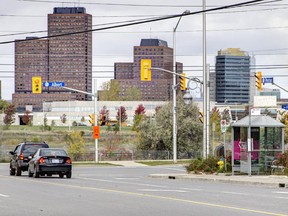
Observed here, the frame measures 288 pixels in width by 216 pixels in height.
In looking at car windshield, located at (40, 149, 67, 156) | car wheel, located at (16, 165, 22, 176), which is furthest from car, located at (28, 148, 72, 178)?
car wheel, located at (16, 165, 22, 176)

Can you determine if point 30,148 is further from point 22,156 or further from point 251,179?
point 251,179

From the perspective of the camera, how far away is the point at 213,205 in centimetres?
2042

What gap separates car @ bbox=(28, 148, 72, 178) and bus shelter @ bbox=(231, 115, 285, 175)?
26.4ft

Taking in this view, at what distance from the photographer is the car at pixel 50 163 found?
39.0 m

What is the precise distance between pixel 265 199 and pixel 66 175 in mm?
18987

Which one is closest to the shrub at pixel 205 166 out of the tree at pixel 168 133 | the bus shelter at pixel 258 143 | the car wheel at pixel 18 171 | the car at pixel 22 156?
the bus shelter at pixel 258 143

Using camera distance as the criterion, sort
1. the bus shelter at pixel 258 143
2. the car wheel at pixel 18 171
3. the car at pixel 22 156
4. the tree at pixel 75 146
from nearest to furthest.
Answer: the bus shelter at pixel 258 143 → the car at pixel 22 156 → the car wheel at pixel 18 171 → the tree at pixel 75 146

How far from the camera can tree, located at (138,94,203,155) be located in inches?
3440

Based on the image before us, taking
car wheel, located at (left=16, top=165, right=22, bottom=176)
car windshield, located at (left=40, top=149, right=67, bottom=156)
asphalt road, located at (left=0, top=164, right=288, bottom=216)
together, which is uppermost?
car windshield, located at (left=40, top=149, right=67, bottom=156)

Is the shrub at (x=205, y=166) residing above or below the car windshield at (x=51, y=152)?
below

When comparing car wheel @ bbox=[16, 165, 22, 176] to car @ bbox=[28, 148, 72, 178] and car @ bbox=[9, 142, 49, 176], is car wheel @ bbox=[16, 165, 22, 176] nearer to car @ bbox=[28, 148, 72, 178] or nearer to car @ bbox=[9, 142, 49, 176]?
car @ bbox=[9, 142, 49, 176]

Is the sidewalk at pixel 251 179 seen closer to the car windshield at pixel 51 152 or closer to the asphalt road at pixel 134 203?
the car windshield at pixel 51 152

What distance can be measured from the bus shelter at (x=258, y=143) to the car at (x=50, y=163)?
8.04m

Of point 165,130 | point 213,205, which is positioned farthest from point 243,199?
point 165,130
